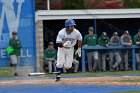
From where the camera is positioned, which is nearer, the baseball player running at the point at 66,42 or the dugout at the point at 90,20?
the baseball player running at the point at 66,42

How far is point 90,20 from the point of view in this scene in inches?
993

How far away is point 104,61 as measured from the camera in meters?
21.5

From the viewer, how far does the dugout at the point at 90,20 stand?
23.3m

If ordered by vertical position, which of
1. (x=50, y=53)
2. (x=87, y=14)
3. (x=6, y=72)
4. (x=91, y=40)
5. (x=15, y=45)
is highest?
(x=87, y=14)

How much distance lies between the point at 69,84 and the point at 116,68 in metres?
7.42

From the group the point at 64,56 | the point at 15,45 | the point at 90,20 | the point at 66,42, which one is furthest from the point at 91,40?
the point at 66,42

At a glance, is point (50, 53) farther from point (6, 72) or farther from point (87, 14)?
point (87, 14)

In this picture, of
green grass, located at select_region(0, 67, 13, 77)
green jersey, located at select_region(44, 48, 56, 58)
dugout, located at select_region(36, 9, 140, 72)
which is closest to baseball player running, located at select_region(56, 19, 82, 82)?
green grass, located at select_region(0, 67, 13, 77)

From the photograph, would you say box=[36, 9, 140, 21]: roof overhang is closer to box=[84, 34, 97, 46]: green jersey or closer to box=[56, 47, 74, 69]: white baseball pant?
box=[84, 34, 97, 46]: green jersey

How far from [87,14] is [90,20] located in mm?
1664

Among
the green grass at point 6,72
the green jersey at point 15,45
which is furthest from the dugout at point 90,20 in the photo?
the green jersey at point 15,45

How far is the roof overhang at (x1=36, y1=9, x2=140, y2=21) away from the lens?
23156 millimetres

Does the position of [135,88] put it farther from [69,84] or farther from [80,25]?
[80,25]

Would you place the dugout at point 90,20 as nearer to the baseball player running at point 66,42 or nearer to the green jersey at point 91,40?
the green jersey at point 91,40
